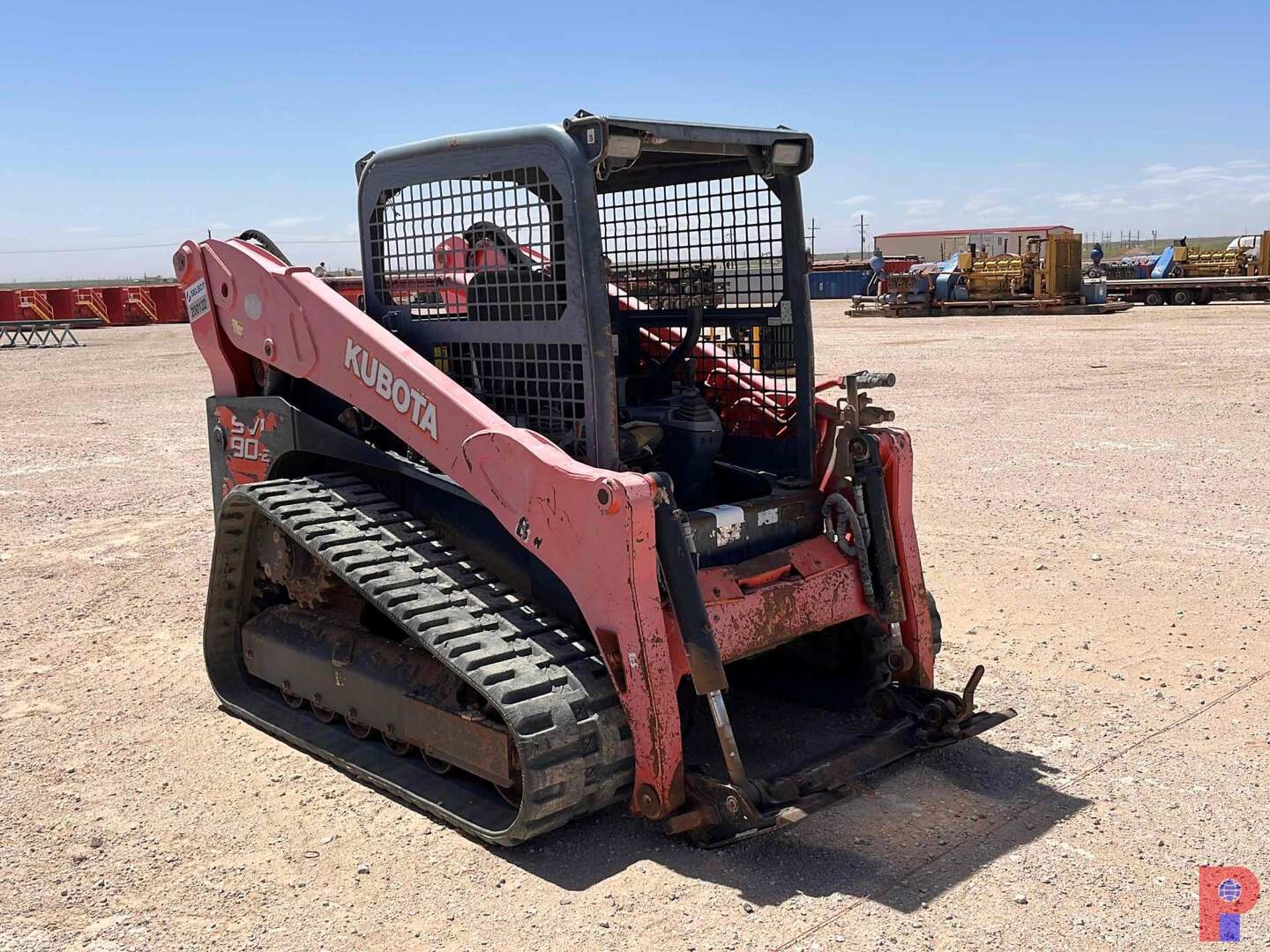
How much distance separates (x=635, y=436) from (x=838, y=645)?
4.19 feet

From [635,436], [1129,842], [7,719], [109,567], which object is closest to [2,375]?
[109,567]

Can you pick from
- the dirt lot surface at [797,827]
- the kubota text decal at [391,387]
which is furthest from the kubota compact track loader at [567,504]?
the dirt lot surface at [797,827]

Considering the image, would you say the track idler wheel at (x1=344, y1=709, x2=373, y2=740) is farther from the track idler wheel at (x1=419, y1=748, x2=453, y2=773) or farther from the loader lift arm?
the loader lift arm

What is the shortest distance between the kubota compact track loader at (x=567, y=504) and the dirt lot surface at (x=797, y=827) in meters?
0.20

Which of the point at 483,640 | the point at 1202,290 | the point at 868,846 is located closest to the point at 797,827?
the point at 868,846

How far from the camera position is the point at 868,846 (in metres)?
4.23

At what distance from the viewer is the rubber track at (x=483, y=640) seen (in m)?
4.07

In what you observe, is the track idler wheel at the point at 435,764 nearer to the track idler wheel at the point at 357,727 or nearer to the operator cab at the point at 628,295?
the track idler wheel at the point at 357,727

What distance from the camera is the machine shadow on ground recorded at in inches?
157

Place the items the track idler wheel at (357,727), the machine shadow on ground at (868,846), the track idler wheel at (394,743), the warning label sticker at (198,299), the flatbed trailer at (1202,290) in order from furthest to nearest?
1. the flatbed trailer at (1202,290)
2. the warning label sticker at (198,299)
3. the track idler wheel at (357,727)
4. the track idler wheel at (394,743)
5. the machine shadow on ground at (868,846)

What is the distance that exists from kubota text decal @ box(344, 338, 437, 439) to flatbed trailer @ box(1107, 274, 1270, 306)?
36861 mm

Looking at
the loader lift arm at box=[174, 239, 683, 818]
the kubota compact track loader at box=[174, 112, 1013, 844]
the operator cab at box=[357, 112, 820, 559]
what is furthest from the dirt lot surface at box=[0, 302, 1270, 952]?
the operator cab at box=[357, 112, 820, 559]

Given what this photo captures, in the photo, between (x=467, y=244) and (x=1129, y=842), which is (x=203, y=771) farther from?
(x=1129, y=842)

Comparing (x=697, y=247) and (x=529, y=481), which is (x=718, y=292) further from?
(x=529, y=481)
